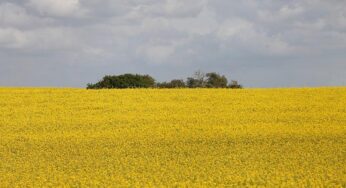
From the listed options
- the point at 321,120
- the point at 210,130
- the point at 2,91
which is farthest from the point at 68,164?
the point at 2,91

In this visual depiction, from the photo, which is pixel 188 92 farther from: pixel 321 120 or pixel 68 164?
pixel 68 164

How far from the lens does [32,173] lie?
1616 cm

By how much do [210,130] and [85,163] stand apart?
6199mm

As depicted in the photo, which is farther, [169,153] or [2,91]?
[2,91]

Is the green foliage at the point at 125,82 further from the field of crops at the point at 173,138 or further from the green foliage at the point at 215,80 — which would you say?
the field of crops at the point at 173,138

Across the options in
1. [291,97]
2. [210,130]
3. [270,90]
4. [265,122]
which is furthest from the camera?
[270,90]

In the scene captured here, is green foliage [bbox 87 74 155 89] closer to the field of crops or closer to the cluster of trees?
the cluster of trees

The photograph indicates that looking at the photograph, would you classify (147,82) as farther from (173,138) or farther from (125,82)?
(173,138)

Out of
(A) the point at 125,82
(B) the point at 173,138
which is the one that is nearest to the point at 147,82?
(A) the point at 125,82

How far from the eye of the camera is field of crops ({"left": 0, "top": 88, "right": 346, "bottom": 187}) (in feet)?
49.5

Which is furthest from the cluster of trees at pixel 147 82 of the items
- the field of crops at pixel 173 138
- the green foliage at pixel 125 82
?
the field of crops at pixel 173 138

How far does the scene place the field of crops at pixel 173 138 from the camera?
15102 millimetres

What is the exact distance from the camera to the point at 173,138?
69.7ft

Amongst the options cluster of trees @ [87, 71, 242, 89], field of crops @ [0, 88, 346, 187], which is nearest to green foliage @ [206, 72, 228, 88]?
cluster of trees @ [87, 71, 242, 89]
